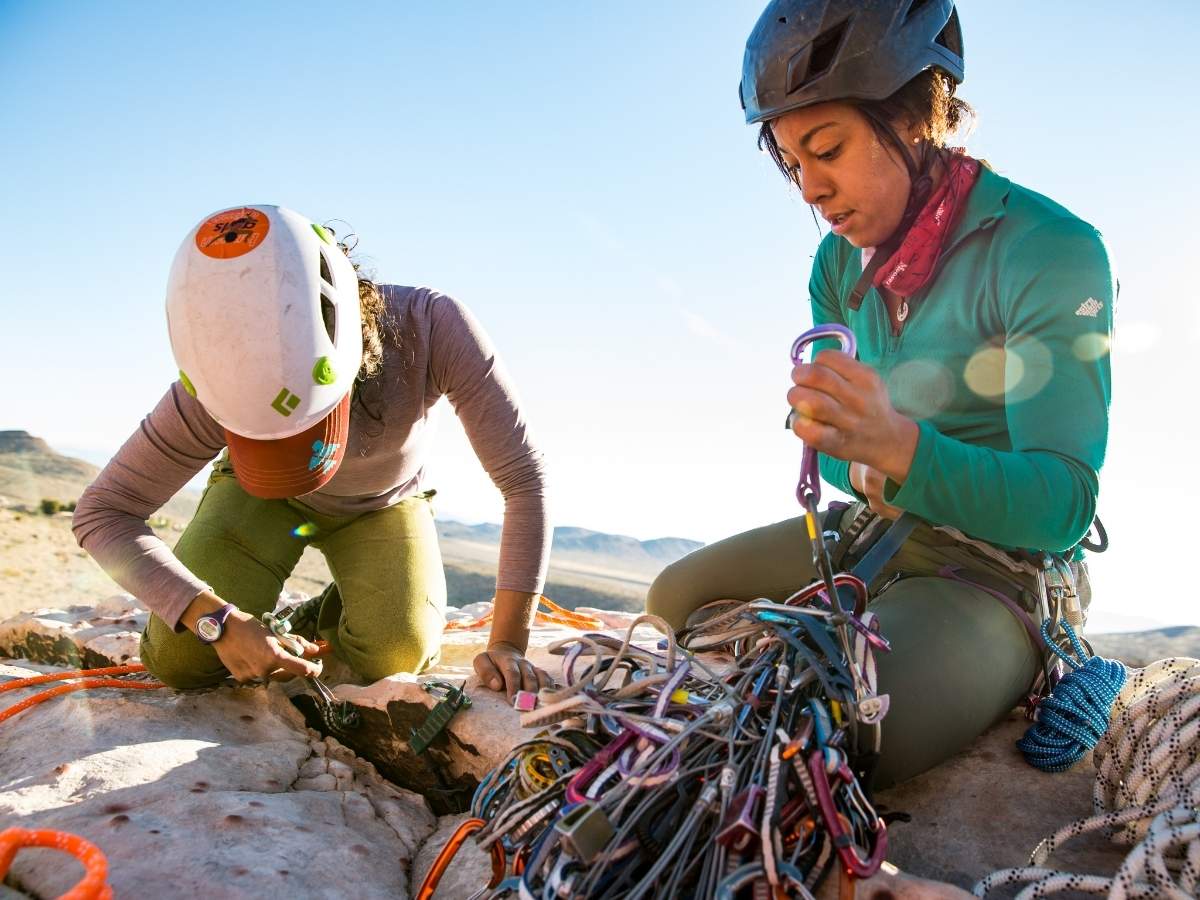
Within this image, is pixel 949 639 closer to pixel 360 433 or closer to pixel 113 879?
pixel 113 879

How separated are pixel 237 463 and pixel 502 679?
1102mm

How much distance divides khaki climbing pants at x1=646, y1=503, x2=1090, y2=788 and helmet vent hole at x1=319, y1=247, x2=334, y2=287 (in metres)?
1.74

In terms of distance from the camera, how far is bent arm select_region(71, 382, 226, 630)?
2523mm

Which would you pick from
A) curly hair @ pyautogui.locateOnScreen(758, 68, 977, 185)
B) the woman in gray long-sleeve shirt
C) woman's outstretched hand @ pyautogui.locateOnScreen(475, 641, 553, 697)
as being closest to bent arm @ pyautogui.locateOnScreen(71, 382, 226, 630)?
the woman in gray long-sleeve shirt

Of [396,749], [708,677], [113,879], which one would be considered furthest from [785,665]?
[396,749]

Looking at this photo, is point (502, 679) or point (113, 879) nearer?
point (113, 879)

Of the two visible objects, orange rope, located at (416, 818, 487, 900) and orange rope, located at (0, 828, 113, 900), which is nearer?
orange rope, located at (0, 828, 113, 900)

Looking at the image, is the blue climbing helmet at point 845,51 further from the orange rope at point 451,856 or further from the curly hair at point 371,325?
the orange rope at point 451,856

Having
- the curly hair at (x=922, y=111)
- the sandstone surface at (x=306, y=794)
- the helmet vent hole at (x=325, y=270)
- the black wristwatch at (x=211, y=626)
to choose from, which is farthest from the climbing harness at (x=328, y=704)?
the curly hair at (x=922, y=111)

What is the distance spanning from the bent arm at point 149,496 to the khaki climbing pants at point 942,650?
6.97ft

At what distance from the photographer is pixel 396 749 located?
2.54 meters

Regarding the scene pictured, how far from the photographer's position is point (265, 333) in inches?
81.8

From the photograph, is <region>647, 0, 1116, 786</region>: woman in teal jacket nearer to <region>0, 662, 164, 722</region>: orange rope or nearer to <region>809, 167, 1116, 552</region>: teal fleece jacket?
<region>809, 167, 1116, 552</region>: teal fleece jacket

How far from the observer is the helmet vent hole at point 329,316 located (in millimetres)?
2254
